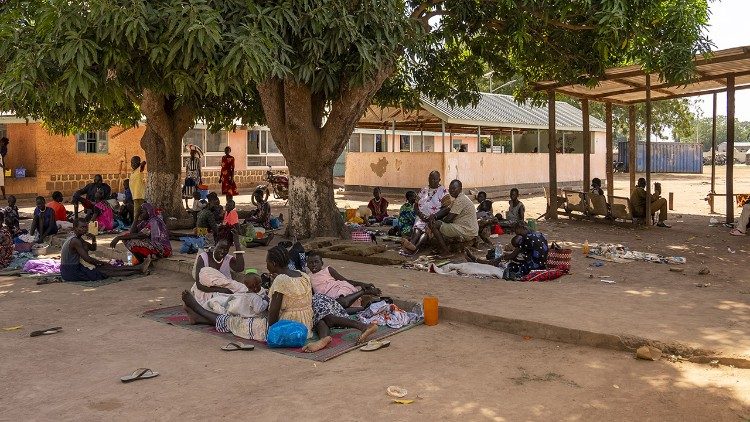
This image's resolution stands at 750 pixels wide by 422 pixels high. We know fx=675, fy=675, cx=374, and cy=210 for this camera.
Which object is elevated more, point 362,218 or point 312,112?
point 312,112

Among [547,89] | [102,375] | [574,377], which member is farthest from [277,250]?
[547,89]

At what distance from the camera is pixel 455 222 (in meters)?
11.1

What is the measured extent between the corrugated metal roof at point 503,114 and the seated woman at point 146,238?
13164 millimetres

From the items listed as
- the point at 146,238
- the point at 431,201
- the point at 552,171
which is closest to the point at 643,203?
the point at 552,171

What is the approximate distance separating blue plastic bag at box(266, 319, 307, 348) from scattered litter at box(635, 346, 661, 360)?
3002 millimetres

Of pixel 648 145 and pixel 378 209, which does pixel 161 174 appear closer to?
pixel 378 209

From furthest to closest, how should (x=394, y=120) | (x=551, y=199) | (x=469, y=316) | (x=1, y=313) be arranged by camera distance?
(x=394, y=120) < (x=551, y=199) < (x=1, y=313) < (x=469, y=316)

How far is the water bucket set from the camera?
723 centimetres

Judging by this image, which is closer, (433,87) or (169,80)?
(169,80)

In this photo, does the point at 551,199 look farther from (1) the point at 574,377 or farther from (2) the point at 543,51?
(1) the point at 574,377

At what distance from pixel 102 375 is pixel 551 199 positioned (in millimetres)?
13342

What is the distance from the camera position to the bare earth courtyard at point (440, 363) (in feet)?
15.8

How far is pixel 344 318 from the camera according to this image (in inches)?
267

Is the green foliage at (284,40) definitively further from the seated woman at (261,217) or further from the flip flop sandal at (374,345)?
the flip flop sandal at (374,345)
